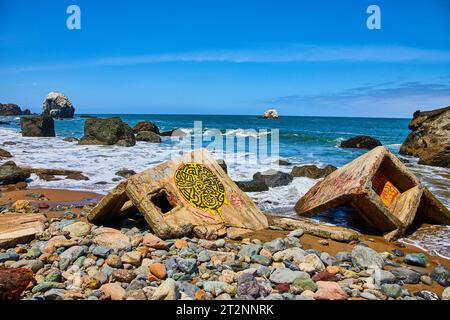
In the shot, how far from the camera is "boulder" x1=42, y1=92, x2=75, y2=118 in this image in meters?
67.6

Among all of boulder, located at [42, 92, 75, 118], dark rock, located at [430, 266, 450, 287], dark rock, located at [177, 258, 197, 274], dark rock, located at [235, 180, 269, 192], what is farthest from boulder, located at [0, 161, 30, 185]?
boulder, located at [42, 92, 75, 118]

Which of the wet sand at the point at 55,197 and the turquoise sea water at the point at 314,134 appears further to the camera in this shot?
the turquoise sea water at the point at 314,134

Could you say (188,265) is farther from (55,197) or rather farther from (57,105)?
(57,105)

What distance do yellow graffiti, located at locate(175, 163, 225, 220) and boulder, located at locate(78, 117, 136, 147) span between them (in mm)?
15487

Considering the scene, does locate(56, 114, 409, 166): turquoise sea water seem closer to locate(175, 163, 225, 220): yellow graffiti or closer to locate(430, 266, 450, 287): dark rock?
locate(175, 163, 225, 220): yellow graffiti

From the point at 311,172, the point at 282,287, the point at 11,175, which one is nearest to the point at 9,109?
the point at 11,175

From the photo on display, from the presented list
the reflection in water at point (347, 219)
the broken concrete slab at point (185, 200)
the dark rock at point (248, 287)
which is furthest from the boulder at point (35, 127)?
the dark rock at point (248, 287)

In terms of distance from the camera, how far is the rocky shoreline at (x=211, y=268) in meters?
3.27

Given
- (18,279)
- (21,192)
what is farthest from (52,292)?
(21,192)

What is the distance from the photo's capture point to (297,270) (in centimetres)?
381

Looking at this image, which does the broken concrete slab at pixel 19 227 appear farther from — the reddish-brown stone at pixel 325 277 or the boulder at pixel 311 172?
the boulder at pixel 311 172

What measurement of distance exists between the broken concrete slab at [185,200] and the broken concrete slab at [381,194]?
1.25m
